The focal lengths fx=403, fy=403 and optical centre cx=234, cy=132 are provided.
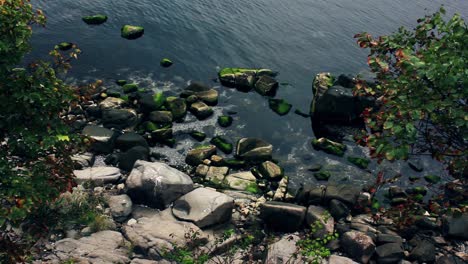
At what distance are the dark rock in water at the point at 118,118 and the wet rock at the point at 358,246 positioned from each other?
12233mm

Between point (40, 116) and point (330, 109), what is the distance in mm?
18039

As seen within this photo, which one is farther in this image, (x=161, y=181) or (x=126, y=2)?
(x=126, y=2)

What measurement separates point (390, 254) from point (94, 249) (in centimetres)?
1034

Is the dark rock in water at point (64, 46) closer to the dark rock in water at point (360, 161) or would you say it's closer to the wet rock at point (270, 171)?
the wet rock at point (270, 171)

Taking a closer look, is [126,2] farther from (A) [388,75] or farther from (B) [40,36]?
(A) [388,75]

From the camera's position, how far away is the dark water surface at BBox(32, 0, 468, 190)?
2317cm

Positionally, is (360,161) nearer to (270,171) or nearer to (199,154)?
(270,171)

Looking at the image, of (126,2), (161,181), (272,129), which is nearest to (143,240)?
(161,181)

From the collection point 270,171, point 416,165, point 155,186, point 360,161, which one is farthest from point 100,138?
point 416,165

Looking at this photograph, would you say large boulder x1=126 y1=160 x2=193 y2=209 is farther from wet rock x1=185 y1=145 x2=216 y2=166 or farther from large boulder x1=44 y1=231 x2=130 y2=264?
wet rock x1=185 y1=145 x2=216 y2=166

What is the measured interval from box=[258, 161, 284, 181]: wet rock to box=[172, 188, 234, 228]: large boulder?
12.3 feet

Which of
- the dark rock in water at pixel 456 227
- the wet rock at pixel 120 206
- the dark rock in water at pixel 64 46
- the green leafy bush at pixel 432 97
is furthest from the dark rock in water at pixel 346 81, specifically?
the dark rock in water at pixel 64 46

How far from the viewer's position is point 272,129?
76.9ft

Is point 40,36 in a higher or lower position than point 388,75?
Answer: lower
